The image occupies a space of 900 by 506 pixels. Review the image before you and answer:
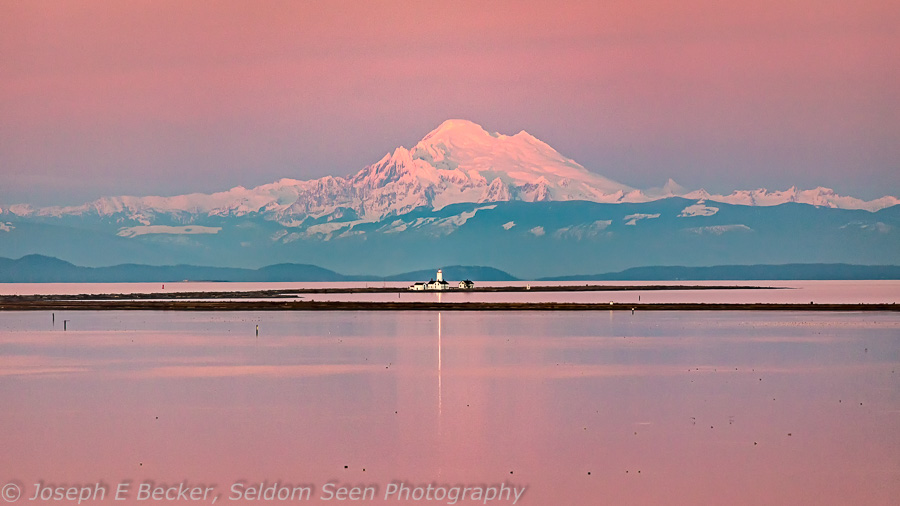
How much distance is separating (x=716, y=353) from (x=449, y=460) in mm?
34348

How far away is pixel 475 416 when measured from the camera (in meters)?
34.0

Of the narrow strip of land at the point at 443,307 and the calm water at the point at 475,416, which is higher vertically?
the calm water at the point at 475,416

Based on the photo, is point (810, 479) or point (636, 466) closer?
point (810, 479)

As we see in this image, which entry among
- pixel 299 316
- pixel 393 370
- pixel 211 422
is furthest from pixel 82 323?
pixel 211 422

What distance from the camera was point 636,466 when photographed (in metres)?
25.7

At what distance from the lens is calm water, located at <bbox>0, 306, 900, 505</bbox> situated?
2453 centimetres

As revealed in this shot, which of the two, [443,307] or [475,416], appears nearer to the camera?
[475,416]

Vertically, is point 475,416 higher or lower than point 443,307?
higher

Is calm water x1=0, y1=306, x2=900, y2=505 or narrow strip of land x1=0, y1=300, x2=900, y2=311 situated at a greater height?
calm water x1=0, y1=306, x2=900, y2=505

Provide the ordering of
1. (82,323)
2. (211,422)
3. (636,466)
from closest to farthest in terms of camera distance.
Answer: (636,466) → (211,422) → (82,323)

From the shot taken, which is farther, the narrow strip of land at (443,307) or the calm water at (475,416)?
the narrow strip of land at (443,307)

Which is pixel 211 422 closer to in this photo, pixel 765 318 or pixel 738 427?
pixel 738 427

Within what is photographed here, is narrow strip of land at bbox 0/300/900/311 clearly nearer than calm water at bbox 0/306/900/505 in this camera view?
No

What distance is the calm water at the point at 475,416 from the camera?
24531 mm
